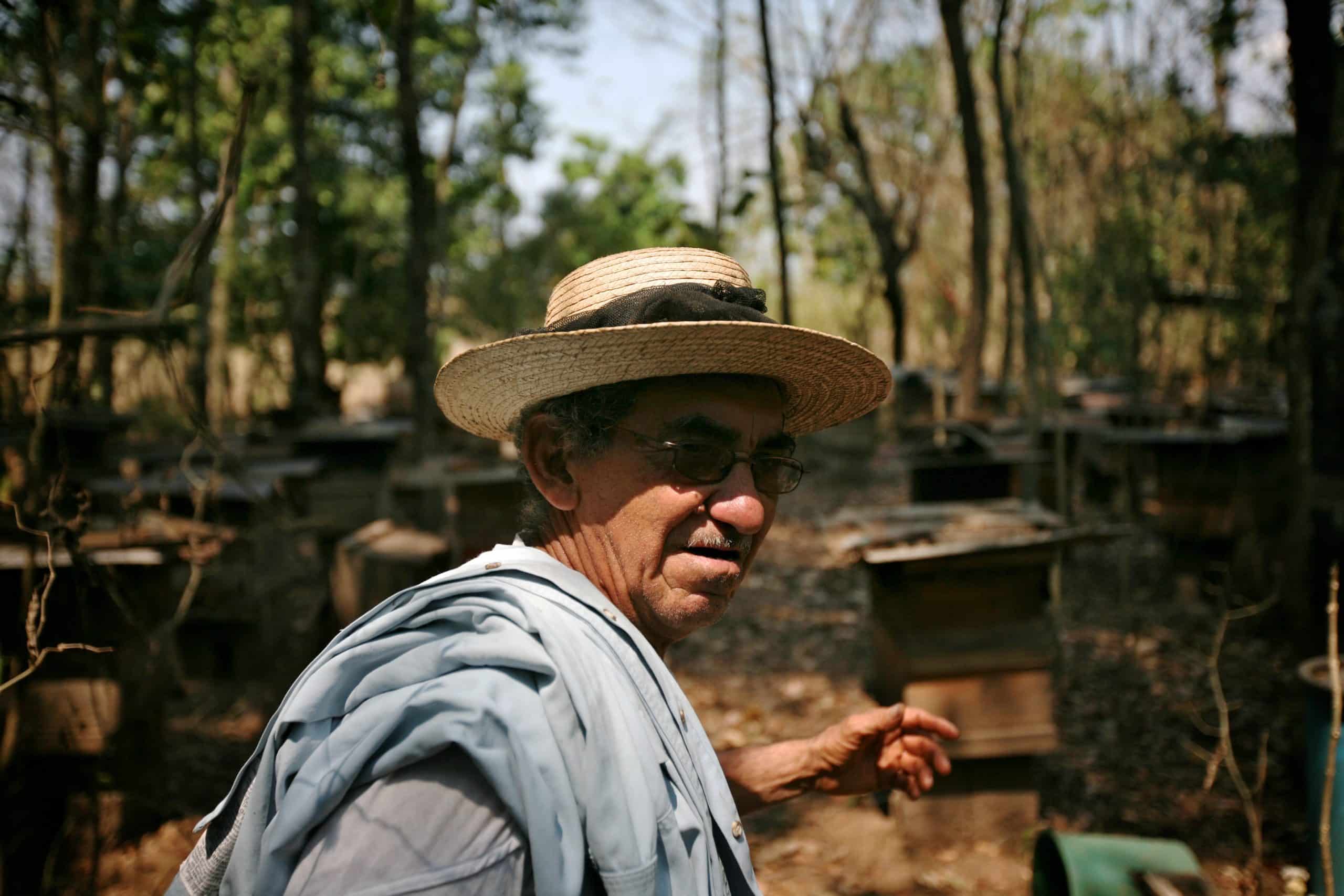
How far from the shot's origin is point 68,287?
356 cm

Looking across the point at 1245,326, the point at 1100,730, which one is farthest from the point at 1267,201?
the point at 1100,730

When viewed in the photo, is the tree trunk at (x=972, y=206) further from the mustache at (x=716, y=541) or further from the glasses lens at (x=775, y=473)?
the mustache at (x=716, y=541)

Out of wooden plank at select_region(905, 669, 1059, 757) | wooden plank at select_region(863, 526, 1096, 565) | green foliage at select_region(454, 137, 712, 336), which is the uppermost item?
green foliage at select_region(454, 137, 712, 336)

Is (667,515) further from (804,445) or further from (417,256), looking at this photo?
(804,445)

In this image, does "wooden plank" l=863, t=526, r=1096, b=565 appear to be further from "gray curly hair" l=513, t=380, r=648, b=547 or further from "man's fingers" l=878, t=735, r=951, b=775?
"gray curly hair" l=513, t=380, r=648, b=547

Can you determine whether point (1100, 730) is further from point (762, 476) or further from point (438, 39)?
point (438, 39)

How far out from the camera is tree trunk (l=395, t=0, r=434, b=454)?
7801mm

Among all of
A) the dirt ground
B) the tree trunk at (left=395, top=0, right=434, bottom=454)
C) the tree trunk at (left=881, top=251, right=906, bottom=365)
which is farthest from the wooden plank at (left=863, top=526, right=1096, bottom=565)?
the tree trunk at (left=881, top=251, right=906, bottom=365)

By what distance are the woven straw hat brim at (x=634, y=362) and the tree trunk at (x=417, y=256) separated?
6.01m

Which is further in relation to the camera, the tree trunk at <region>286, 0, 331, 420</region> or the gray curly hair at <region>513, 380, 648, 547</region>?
the tree trunk at <region>286, 0, 331, 420</region>

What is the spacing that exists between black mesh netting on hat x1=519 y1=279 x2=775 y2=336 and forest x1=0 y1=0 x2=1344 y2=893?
1222 millimetres

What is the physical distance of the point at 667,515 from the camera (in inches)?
72.3

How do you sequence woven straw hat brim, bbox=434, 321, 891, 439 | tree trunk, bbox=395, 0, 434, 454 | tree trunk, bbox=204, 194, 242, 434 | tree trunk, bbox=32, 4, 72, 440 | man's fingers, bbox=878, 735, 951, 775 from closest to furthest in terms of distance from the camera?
woven straw hat brim, bbox=434, 321, 891, 439, man's fingers, bbox=878, 735, 951, 775, tree trunk, bbox=32, 4, 72, 440, tree trunk, bbox=395, 0, 434, 454, tree trunk, bbox=204, 194, 242, 434

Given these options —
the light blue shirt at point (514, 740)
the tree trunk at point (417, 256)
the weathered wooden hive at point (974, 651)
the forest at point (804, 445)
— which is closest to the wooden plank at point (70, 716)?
the forest at point (804, 445)
